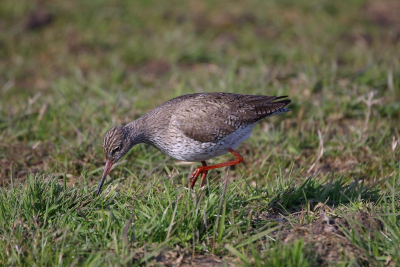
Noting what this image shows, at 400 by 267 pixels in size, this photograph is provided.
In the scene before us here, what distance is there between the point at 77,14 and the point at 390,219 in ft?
29.3

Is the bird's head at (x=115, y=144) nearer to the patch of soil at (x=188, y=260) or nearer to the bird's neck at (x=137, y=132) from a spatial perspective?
the bird's neck at (x=137, y=132)

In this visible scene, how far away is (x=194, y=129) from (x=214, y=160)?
1.33 meters

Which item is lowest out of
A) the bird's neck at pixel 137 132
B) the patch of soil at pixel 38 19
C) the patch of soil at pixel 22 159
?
the patch of soil at pixel 22 159

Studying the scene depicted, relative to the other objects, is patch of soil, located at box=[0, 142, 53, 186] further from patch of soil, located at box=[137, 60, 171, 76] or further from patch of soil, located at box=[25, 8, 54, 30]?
patch of soil, located at box=[25, 8, 54, 30]

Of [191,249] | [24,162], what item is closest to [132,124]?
[24,162]

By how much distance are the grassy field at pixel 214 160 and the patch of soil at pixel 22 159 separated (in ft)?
0.07

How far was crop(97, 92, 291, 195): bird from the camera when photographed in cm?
516

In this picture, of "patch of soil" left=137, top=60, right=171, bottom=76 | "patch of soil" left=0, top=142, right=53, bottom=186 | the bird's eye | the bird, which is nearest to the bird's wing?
the bird

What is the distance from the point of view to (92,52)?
10.1 meters

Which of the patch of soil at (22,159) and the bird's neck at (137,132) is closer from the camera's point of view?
the bird's neck at (137,132)

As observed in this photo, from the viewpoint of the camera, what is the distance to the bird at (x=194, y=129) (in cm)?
516

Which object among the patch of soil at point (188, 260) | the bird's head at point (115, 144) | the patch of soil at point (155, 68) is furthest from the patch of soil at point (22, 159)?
the patch of soil at point (155, 68)

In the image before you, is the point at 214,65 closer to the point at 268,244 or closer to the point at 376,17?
the point at 376,17

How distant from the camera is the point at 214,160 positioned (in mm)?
6379
